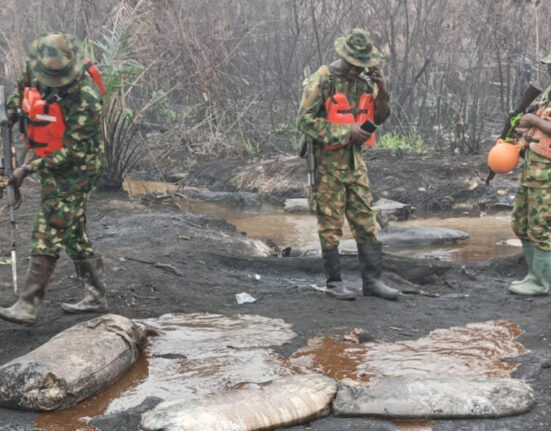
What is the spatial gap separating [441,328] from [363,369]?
964mm

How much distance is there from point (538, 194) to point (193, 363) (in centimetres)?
274

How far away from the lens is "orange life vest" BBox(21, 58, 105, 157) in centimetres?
449

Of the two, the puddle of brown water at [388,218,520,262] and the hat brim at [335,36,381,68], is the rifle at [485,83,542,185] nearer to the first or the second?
the hat brim at [335,36,381,68]

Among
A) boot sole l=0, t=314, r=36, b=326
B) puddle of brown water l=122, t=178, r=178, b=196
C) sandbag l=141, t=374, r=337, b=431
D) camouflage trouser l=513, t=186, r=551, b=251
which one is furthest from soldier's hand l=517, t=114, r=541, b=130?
puddle of brown water l=122, t=178, r=178, b=196

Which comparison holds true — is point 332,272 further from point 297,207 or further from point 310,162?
point 297,207

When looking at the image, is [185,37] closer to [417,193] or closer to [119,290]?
[417,193]

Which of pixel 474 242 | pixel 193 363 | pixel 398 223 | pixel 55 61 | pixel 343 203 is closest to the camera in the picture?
pixel 193 363

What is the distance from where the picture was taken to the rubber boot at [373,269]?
5.60 meters

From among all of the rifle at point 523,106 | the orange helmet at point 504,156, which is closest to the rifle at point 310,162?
the orange helmet at point 504,156

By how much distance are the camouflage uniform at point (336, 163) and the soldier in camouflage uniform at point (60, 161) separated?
1541mm

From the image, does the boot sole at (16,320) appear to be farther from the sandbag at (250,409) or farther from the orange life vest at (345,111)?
the orange life vest at (345,111)

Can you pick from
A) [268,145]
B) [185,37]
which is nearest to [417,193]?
[268,145]

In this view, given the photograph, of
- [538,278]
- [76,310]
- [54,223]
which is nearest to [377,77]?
[538,278]

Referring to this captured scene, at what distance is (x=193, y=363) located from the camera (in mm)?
4270
